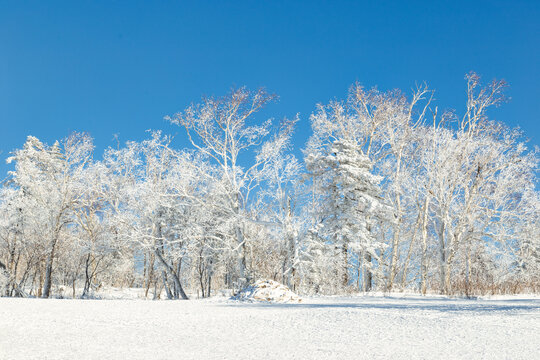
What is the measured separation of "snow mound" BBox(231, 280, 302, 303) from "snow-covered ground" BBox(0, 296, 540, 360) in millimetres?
2779

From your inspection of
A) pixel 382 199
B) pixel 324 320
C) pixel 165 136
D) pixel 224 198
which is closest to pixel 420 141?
pixel 382 199

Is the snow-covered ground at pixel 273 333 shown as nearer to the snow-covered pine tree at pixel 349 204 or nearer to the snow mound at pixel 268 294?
the snow mound at pixel 268 294

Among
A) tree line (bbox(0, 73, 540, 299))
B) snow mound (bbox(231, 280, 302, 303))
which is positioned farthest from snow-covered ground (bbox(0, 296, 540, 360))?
tree line (bbox(0, 73, 540, 299))

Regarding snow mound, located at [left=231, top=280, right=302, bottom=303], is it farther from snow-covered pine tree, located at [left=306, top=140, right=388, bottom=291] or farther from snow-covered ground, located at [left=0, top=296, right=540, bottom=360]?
snow-covered pine tree, located at [left=306, top=140, right=388, bottom=291]

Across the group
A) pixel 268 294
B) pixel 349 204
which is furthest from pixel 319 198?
pixel 268 294

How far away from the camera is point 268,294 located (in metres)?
10.3

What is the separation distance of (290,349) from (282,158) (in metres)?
13.2

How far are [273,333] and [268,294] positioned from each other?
5034 millimetres

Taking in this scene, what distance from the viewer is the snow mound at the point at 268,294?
10086mm

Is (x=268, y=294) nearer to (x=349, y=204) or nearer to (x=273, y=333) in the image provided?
(x=273, y=333)

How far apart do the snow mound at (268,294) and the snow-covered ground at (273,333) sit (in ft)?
9.12

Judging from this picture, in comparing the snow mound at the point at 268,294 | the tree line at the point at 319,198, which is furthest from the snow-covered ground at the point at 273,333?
the tree line at the point at 319,198

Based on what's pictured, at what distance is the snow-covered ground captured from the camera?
14.3 ft

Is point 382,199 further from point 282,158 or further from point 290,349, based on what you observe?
point 290,349
